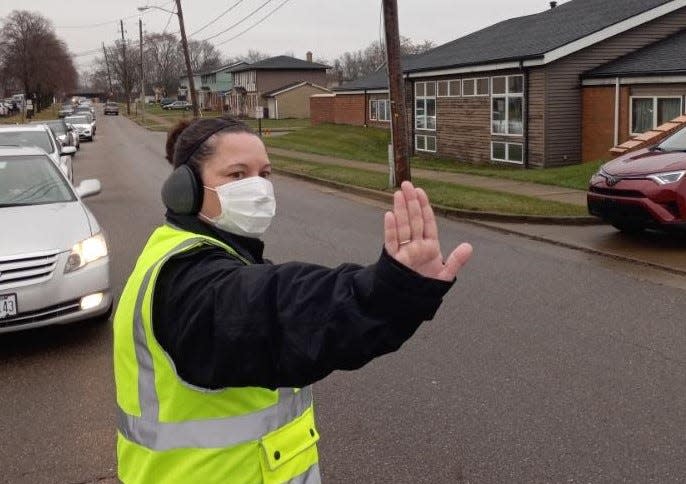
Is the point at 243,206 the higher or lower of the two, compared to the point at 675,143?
higher

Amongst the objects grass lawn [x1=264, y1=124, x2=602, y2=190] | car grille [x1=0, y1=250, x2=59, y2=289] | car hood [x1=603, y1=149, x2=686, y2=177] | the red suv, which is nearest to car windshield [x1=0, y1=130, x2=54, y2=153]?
car grille [x1=0, y1=250, x2=59, y2=289]

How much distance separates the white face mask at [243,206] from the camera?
1923 millimetres

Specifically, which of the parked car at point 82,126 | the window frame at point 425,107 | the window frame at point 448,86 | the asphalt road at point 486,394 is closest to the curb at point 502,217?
the asphalt road at point 486,394

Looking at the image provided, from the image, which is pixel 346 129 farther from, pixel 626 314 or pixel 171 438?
pixel 171 438

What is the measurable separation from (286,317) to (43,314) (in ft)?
16.2

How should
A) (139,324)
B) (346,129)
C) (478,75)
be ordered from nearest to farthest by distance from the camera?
(139,324)
(478,75)
(346,129)

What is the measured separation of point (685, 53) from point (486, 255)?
521 inches

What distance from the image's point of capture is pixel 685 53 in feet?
64.3

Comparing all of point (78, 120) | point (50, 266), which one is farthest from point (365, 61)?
point (50, 266)

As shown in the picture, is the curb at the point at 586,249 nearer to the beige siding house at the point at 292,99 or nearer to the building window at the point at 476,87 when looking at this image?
the building window at the point at 476,87

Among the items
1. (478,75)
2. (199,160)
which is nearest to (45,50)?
(478,75)

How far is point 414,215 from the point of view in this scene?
4.65ft

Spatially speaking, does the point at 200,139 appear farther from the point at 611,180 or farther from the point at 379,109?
the point at 379,109

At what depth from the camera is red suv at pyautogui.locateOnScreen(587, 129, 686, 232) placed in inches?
372
